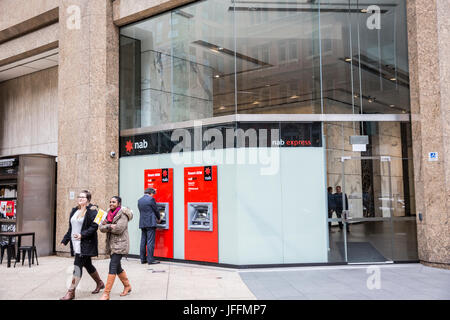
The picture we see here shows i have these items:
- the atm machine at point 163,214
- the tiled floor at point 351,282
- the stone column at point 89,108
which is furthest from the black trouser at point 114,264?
the stone column at point 89,108

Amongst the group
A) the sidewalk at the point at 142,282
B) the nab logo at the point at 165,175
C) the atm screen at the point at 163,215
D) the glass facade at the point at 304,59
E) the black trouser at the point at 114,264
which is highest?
the glass facade at the point at 304,59

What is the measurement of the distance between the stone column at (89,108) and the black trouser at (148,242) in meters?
1.55

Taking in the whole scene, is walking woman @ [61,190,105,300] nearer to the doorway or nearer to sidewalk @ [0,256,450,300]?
sidewalk @ [0,256,450,300]

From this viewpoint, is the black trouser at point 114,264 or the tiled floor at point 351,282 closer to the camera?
the black trouser at point 114,264

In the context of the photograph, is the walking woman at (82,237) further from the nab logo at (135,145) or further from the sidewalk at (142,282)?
the nab logo at (135,145)

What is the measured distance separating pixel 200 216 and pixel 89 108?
13.2 ft

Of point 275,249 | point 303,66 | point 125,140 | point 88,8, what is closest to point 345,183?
point 275,249

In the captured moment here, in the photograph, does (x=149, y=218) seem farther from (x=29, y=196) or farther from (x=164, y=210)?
(x=29, y=196)

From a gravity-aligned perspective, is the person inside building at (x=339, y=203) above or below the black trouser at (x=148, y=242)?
above

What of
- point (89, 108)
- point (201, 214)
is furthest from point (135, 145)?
point (201, 214)

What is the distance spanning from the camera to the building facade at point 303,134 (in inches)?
329

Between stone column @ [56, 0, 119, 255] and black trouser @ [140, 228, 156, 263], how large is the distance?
5.08 ft

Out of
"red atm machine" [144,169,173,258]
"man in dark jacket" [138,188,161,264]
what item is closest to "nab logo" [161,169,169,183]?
"red atm machine" [144,169,173,258]

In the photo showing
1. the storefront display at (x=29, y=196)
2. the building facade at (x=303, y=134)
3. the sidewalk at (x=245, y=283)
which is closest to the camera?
the sidewalk at (x=245, y=283)
